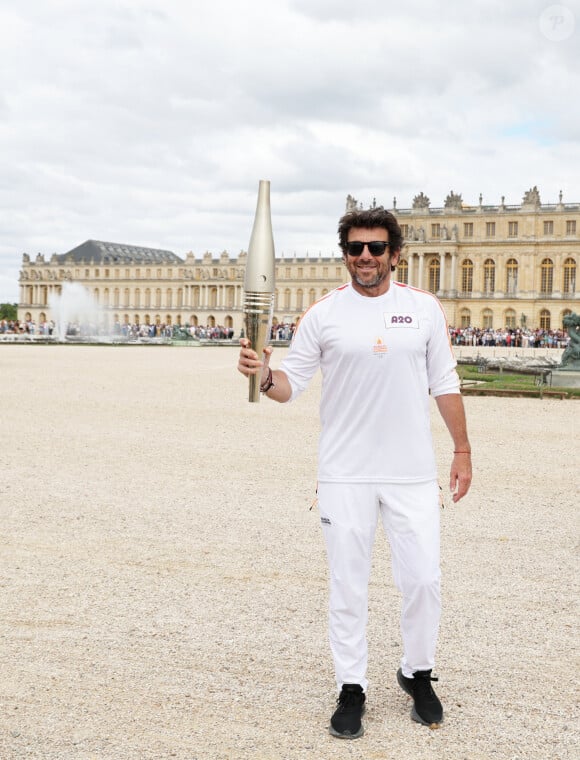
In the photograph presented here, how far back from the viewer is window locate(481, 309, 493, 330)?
72.9 meters

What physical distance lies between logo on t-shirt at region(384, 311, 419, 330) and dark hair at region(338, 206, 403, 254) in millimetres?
247

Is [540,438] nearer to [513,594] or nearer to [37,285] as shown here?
[513,594]

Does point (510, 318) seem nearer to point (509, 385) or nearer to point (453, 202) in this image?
point (453, 202)

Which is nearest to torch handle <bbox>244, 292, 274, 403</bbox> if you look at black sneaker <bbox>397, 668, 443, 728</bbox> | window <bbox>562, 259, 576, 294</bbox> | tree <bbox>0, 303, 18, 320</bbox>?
black sneaker <bbox>397, 668, 443, 728</bbox>

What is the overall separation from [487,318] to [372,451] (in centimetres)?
7245

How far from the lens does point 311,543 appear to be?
531 centimetres

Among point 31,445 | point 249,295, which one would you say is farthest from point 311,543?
point 31,445

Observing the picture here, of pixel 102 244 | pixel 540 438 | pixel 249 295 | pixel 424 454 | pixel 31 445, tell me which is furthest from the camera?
pixel 102 244

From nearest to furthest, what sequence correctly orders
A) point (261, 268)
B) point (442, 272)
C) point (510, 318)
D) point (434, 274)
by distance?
point (261, 268)
point (510, 318)
point (442, 272)
point (434, 274)

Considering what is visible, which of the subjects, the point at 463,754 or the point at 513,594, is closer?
the point at 463,754

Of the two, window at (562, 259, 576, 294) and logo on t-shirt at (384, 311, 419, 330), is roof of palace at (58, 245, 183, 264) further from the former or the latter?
logo on t-shirt at (384, 311, 419, 330)

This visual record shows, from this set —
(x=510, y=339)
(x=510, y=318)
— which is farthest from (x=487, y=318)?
(x=510, y=339)

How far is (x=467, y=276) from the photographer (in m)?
74.8

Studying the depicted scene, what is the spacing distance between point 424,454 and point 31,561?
2.77m
